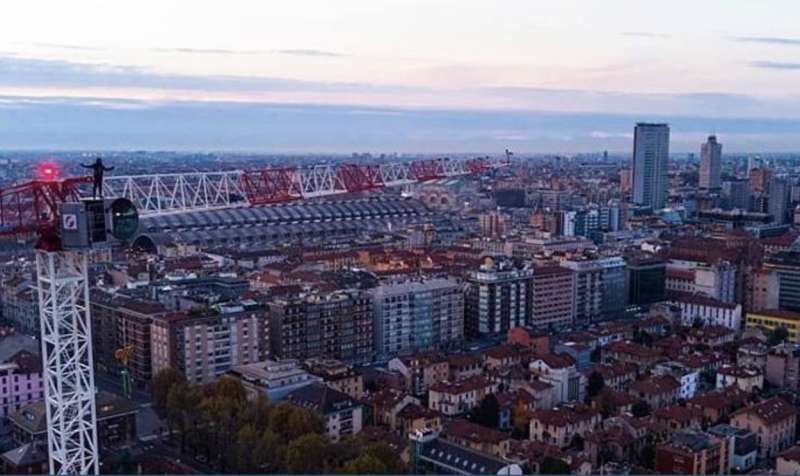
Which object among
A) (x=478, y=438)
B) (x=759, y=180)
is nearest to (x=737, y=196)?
(x=759, y=180)

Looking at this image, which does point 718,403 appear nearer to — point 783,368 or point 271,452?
point 783,368

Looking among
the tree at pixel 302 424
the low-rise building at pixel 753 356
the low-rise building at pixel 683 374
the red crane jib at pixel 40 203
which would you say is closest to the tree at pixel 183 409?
the tree at pixel 302 424

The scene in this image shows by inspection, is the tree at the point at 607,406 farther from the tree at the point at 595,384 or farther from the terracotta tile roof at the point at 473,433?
the terracotta tile roof at the point at 473,433

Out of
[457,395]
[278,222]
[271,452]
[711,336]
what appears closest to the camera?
[271,452]

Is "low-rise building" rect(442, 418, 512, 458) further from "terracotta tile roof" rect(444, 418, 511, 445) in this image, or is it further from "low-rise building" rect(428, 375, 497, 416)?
"low-rise building" rect(428, 375, 497, 416)

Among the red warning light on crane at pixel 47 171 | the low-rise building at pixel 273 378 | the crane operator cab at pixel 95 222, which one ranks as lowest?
the low-rise building at pixel 273 378

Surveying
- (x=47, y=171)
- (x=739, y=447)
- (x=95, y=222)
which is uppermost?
(x=47, y=171)

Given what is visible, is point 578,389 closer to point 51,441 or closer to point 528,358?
point 528,358
